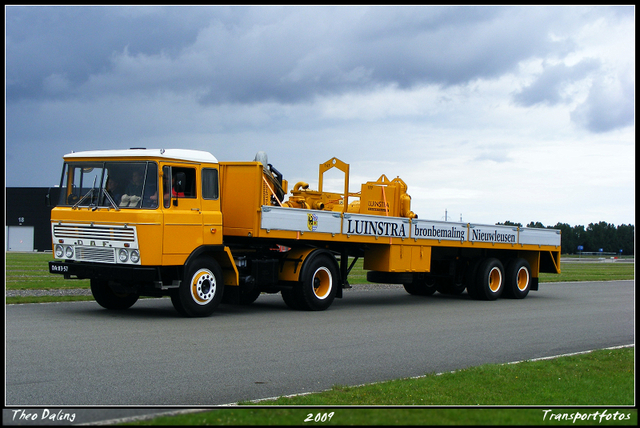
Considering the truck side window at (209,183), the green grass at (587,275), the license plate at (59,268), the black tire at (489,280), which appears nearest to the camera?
the license plate at (59,268)

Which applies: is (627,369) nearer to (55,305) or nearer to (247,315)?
(247,315)

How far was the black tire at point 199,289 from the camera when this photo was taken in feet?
42.2

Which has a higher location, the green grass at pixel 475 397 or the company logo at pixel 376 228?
the company logo at pixel 376 228

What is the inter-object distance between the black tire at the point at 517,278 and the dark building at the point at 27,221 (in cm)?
6115

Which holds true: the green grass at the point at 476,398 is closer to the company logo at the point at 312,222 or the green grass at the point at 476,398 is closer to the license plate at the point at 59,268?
the company logo at the point at 312,222

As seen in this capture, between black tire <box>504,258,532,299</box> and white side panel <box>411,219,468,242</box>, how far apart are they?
2.45 metres

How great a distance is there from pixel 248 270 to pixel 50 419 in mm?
8810

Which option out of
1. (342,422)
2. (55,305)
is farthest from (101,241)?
(342,422)

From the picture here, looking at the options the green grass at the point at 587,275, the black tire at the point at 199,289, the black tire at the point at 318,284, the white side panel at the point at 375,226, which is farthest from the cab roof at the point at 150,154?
the green grass at the point at 587,275

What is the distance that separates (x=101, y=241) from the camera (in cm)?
1262

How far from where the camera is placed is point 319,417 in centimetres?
556

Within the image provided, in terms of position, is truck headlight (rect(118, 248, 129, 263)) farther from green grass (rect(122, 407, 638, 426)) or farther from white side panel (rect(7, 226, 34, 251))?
white side panel (rect(7, 226, 34, 251))

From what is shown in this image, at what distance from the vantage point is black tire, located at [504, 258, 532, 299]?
20.6m

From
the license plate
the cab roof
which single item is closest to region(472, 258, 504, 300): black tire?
the cab roof
